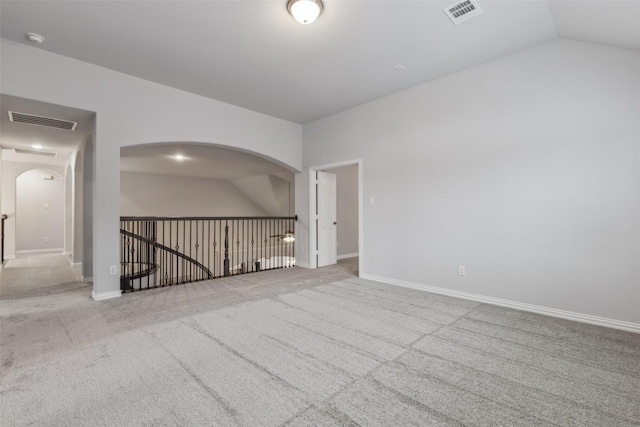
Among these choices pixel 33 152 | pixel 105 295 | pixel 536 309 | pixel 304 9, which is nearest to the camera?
pixel 304 9

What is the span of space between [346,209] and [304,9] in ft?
17.7

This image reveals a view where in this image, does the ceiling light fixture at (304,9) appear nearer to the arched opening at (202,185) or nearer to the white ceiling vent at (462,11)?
the white ceiling vent at (462,11)

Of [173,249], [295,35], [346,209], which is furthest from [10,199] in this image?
[295,35]

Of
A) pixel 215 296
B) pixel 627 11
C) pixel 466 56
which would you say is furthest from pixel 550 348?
pixel 215 296

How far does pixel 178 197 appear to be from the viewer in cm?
995

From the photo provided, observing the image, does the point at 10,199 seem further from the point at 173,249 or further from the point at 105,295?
the point at 105,295

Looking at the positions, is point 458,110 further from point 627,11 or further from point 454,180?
point 627,11

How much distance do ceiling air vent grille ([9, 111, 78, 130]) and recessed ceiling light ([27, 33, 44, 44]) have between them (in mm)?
1245

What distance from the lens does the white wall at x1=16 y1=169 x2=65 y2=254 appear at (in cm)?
881

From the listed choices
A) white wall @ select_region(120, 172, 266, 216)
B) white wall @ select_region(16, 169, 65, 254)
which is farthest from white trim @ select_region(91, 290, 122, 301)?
white wall @ select_region(16, 169, 65, 254)

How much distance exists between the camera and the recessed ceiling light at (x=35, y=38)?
302 cm

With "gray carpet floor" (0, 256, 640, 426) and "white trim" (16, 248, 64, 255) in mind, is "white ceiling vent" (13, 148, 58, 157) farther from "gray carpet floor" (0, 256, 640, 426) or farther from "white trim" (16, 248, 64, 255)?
"gray carpet floor" (0, 256, 640, 426)

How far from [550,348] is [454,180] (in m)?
2.19

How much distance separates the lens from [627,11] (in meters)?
2.29
